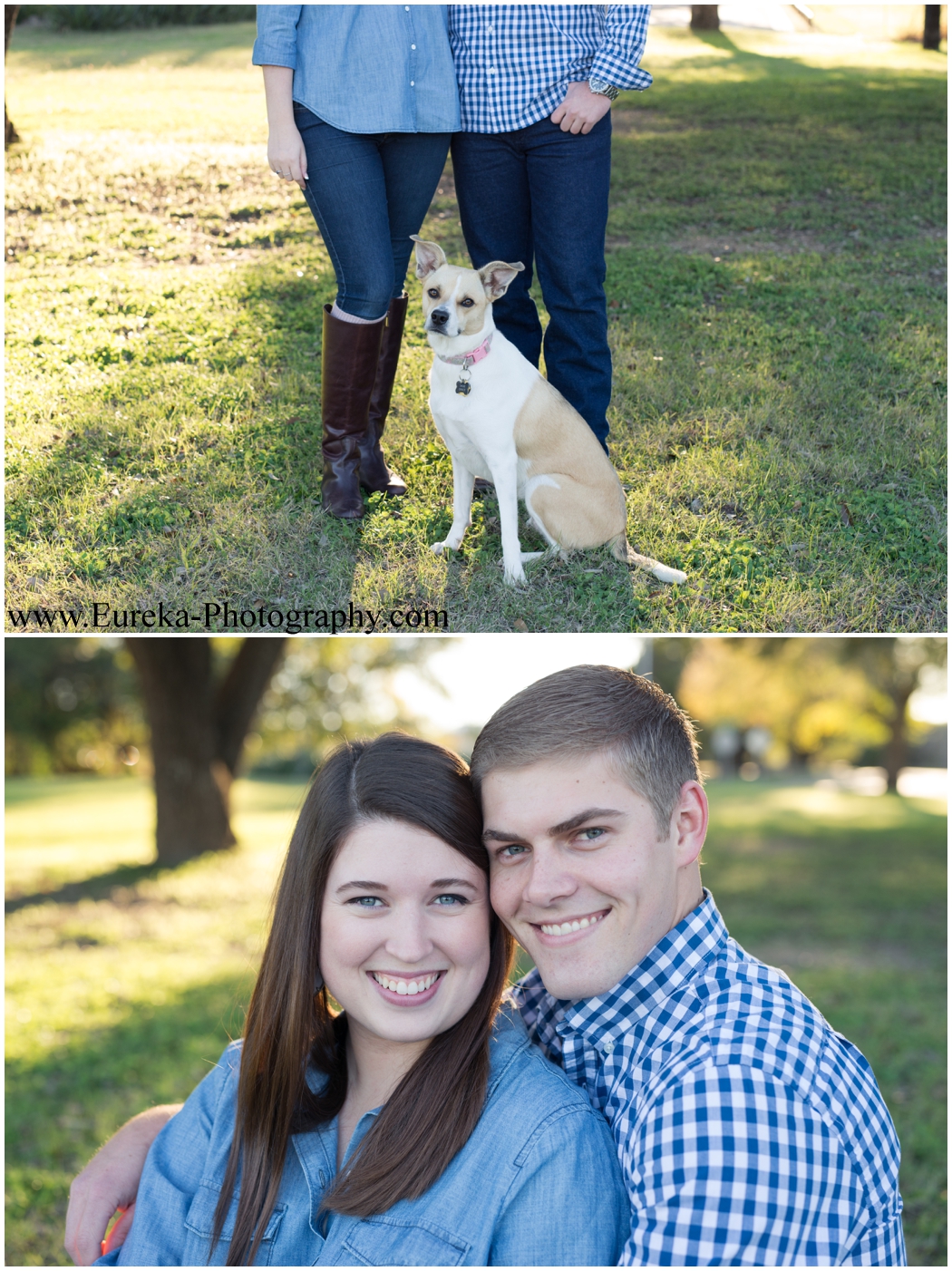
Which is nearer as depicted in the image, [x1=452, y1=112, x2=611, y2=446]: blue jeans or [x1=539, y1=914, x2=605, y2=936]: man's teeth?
[x1=539, y1=914, x2=605, y2=936]: man's teeth

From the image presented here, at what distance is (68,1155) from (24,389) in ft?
14.2

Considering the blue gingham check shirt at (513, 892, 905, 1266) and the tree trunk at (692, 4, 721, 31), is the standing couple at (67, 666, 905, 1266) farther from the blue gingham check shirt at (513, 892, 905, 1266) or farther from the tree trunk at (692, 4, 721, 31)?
the tree trunk at (692, 4, 721, 31)

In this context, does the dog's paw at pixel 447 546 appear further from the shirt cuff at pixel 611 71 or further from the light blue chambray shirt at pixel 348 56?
the shirt cuff at pixel 611 71

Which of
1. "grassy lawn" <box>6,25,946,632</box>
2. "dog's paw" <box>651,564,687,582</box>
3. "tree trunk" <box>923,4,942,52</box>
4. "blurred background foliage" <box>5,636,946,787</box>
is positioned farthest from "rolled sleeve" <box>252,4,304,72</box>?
"tree trunk" <box>923,4,942,52</box>

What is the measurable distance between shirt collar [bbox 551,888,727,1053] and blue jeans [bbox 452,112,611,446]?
3.27 m

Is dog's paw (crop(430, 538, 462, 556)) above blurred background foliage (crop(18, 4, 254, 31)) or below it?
below

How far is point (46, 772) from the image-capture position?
2527cm

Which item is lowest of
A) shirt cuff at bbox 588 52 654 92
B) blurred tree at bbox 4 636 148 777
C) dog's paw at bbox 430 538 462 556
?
blurred tree at bbox 4 636 148 777

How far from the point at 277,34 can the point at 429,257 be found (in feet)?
3.30

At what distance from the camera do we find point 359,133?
3.94 meters

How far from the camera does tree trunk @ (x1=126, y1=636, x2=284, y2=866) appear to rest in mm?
10367

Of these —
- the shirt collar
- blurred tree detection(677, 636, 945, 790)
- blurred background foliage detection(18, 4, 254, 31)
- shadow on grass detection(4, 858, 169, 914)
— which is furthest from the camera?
blurred tree detection(677, 636, 945, 790)

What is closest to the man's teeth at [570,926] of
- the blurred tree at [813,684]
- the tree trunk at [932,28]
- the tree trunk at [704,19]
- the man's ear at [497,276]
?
the man's ear at [497,276]

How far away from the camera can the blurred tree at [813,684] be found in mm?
14914
